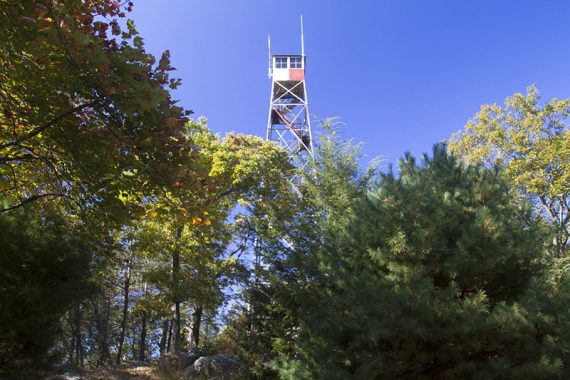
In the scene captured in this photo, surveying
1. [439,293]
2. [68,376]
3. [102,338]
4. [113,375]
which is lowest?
[113,375]

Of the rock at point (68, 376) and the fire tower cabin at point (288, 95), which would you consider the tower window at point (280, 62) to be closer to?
the fire tower cabin at point (288, 95)

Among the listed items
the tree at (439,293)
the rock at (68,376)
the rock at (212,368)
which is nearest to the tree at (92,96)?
the tree at (439,293)

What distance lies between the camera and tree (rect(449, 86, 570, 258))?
13539 mm

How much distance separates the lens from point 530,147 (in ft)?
47.0

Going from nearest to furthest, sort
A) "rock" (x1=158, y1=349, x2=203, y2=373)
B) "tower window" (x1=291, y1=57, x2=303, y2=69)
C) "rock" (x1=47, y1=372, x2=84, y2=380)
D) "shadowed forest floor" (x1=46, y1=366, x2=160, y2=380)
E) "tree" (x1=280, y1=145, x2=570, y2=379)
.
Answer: "tree" (x1=280, y1=145, x2=570, y2=379), "rock" (x1=47, y1=372, x2=84, y2=380), "shadowed forest floor" (x1=46, y1=366, x2=160, y2=380), "rock" (x1=158, y1=349, x2=203, y2=373), "tower window" (x1=291, y1=57, x2=303, y2=69)

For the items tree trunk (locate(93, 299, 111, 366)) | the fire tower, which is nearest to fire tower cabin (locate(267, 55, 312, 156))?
the fire tower

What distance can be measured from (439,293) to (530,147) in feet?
41.4

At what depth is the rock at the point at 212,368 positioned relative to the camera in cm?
875

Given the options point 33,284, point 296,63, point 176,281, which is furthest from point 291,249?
point 296,63

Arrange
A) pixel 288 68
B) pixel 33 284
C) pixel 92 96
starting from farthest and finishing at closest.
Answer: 1. pixel 288 68
2. pixel 33 284
3. pixel 92 96

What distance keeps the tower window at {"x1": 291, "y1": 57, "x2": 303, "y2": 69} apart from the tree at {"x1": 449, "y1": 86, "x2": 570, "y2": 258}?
1118cm

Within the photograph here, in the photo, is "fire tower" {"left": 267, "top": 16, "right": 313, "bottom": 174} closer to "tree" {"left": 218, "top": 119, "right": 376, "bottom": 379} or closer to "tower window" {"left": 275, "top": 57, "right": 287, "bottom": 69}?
"tower window" {"left": 275, "top": 57, "right": 287, "bottom": 69}

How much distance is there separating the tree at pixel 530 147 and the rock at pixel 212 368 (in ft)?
31.5

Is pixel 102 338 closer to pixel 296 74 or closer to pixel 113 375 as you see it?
pixel 113 375
